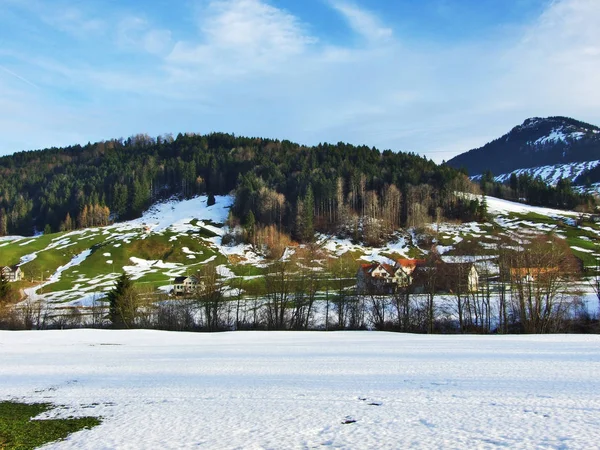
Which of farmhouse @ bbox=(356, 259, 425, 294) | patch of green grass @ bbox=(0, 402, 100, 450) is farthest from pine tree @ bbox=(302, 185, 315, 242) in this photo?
patch of green grass @ bbox=(0, 402, 100, 450)

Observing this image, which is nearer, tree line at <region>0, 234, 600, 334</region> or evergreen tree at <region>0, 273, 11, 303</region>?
tree line at <region>0, 234, 600, 334</region>

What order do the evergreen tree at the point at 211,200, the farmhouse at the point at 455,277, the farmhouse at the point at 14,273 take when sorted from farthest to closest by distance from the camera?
the evergreen tree at the point at 211,200
the farmhouse at the point at 14,273
the farmhouse at the point at 455,277

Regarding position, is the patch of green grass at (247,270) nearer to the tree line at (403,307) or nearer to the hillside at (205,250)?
the hillside at (205,250)

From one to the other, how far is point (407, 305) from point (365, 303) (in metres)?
7.74

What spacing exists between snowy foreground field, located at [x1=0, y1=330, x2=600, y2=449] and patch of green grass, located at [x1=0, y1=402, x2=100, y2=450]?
1.66 feet

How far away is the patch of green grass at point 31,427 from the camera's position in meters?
8.90

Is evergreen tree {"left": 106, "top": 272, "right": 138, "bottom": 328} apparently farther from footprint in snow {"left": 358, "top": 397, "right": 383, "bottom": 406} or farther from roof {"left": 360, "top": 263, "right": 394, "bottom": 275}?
footprint in snow {"left": 358, "top": 397, "right": 383, "bottom": 406}

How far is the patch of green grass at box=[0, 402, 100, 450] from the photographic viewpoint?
29.2 ft

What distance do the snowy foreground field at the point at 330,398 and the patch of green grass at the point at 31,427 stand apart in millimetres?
505

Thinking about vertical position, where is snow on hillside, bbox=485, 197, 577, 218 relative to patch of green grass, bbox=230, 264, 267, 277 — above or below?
above

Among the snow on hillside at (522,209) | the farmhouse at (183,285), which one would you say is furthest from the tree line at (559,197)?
the farmhouse at (183,285)

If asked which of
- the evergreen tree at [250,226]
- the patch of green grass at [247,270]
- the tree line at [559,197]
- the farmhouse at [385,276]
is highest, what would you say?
the tree line at [559,197]

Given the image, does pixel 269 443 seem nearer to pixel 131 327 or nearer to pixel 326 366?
pixel 326 366

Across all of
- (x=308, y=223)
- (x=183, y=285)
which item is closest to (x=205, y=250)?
(x=308, y=223)
